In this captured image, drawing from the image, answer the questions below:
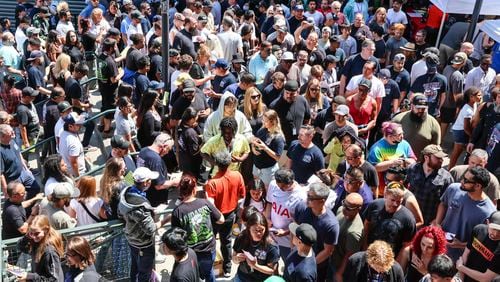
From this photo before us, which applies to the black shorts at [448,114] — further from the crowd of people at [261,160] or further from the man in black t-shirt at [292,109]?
the man in black t-shirt at [292,109]

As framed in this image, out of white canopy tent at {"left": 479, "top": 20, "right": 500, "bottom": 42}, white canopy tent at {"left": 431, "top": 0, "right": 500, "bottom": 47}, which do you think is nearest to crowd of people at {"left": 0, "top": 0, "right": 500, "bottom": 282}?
white canopy tent at {"left": 479, "top": 20, "right": 500, "bottom": 42}

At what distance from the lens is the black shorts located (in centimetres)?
856

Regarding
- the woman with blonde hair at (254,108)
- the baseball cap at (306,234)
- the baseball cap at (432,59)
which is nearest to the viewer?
the baseball cap at (306,234)

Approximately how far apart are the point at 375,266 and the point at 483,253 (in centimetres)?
108

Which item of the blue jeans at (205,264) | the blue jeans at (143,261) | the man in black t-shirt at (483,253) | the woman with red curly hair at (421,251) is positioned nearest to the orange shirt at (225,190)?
the blue jeans at (205,264)

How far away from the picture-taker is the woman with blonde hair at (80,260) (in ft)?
15.0

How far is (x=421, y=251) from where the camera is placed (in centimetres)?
477

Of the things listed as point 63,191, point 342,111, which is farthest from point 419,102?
point 63,191

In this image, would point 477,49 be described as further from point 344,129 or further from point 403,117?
point 344,129

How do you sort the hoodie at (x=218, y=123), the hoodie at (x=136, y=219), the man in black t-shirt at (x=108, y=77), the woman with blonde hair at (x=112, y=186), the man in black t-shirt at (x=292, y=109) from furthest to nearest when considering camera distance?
1. the man in black t-shirt at (x=108, y=77)
2. the man in black t-shirt at (x=292, y=109)
3. the hoodie at (x=218, y=123)
4. the woman with blonde hair at (x=112, y=186)
5. the hoodie at (x=136, y=219)

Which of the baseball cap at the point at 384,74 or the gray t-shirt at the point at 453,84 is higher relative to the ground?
the baseball cap at the point at 384,74

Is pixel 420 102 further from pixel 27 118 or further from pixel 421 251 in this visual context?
pixel 27 118

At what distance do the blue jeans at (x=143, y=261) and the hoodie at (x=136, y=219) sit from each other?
0.25ft

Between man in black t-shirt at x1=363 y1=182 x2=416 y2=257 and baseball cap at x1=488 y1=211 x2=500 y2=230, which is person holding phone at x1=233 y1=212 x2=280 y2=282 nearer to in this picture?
man in black t-shirt at x1=363 y1=182 x2=416 y2=257
